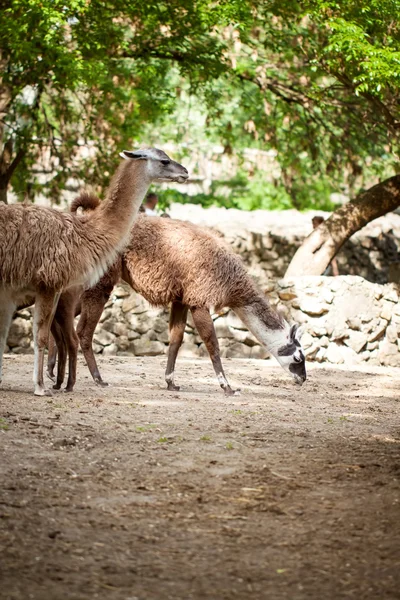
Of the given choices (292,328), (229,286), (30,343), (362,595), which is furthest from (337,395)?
(362,595)

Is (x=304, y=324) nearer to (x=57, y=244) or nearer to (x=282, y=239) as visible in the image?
(x=282, y=239)

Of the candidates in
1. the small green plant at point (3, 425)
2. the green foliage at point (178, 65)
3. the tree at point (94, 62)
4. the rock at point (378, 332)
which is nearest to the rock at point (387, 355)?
the rock at point (378, 332)

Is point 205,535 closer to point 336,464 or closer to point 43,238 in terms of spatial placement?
point 336,464

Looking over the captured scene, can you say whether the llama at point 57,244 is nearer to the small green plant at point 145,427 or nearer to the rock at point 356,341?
the small green plant at point 145,427

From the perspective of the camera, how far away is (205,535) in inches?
157

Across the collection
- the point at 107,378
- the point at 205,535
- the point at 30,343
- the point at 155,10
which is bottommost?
the point at 30,343

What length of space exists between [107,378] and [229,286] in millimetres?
1730

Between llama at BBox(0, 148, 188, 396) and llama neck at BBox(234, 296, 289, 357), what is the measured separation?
1.69 meters

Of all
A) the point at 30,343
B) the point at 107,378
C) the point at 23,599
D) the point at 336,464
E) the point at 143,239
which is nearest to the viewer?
the point at 23,599

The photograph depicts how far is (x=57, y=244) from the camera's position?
7.93m

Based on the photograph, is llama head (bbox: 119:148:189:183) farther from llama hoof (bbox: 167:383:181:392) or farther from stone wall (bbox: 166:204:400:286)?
stone wall (bbox: 166:204:400:286)

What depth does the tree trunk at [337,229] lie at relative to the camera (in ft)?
49.0

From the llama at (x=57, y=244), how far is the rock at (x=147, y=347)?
4.78m

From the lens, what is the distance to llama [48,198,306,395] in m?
9.06
